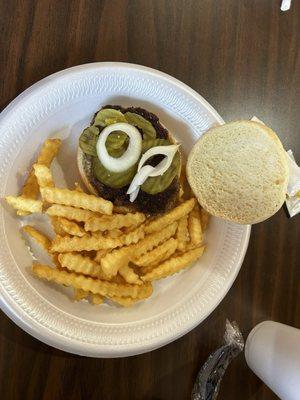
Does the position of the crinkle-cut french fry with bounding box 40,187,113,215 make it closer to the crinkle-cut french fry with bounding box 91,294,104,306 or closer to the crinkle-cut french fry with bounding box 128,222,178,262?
the crinkle-cut french fry with bounding box 128,222,178,262

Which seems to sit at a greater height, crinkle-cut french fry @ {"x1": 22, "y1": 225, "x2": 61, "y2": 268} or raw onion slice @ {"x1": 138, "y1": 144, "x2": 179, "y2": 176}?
raw onion slice @ {"x1": 138, "y1": 144, "x2": 179, "y2": 176}

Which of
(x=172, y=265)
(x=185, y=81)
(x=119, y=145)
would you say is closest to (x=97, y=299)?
(x=172, y=265)

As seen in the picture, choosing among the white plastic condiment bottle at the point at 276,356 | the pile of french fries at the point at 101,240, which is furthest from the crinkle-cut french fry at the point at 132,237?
the white plastic condiment bottle at the point at 276,356

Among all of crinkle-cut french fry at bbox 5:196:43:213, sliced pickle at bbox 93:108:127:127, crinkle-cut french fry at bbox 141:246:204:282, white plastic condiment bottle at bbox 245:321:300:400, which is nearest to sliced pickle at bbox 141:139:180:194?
sliced pickle at bbox 93:108:127:127

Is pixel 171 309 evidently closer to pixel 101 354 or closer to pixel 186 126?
pixel 101 354

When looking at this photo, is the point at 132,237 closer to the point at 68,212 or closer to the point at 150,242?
the point at 150,242
